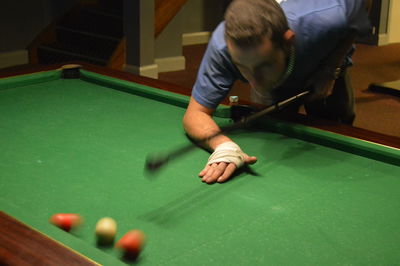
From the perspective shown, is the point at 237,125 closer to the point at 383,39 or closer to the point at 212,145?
the point at 212,145

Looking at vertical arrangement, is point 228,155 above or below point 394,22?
above

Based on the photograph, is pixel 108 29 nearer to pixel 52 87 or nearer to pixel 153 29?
pixel 153 29

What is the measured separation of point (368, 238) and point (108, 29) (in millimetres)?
4562

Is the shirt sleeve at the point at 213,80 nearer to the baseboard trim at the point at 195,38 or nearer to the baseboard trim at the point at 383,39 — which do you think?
the baseboard trim at the point at 195,38

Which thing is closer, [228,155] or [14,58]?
[228,155]

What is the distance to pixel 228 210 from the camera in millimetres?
1315

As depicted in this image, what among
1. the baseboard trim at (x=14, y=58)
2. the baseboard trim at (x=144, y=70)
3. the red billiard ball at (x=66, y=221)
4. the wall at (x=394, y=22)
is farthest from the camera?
the wall at (x=394, y=22)

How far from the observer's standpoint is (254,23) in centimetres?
153

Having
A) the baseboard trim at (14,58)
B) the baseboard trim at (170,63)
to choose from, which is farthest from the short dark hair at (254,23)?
the baseboard trim at (14,58)

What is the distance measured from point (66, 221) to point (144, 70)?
151 inches

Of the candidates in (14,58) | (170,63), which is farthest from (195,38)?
(14,58)

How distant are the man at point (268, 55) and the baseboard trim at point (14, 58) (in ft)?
12.5

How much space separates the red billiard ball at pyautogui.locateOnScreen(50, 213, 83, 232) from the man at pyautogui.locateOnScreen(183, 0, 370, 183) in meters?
0.42

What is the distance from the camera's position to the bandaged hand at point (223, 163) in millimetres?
1505
